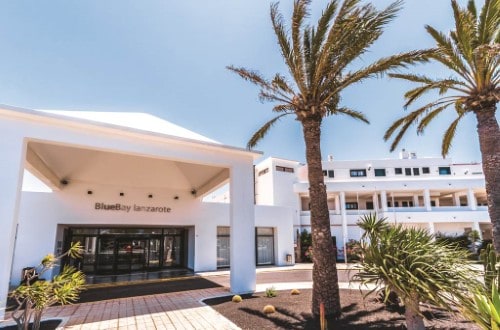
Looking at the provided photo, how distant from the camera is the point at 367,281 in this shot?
19.0 ft

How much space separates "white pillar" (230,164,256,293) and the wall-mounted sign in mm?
7483

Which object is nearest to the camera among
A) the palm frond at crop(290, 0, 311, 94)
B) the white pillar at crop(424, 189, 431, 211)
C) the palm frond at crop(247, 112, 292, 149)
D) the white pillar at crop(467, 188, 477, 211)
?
the palm frond at crop(290, 0, 311, 94)

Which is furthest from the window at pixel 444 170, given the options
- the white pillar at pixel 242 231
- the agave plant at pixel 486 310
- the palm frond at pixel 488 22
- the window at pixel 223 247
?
the agave plant at pixel 486 310

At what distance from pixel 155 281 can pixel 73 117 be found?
28.0 feet

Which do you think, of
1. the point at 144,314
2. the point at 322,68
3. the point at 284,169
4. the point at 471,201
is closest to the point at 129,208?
the point at 144,314

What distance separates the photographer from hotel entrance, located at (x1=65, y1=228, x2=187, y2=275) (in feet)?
53.7

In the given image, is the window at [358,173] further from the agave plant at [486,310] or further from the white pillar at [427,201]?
the agave plant at [486,310]

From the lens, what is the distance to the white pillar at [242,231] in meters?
10.6

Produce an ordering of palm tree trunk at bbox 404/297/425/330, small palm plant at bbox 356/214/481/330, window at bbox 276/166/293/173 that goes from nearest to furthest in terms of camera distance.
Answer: small palm plant at bbox 356/214/481/330, palm tree trunk at bbox 404/297/425/330, window at bbox 276/166/293/173

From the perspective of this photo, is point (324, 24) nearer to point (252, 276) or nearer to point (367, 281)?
point (367, 281)

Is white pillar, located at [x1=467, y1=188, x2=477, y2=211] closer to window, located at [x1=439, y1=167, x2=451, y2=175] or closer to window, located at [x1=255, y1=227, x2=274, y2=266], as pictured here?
window, located at [x1=439, y1=167, x2=451, y2=175]

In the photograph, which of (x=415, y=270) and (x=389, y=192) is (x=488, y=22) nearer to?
(x=415, y=270)

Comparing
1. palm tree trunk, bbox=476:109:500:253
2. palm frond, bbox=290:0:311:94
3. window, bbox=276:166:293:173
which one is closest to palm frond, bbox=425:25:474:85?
palm tree trunk, bbox=476:109:500:253

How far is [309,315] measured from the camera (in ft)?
24.2
